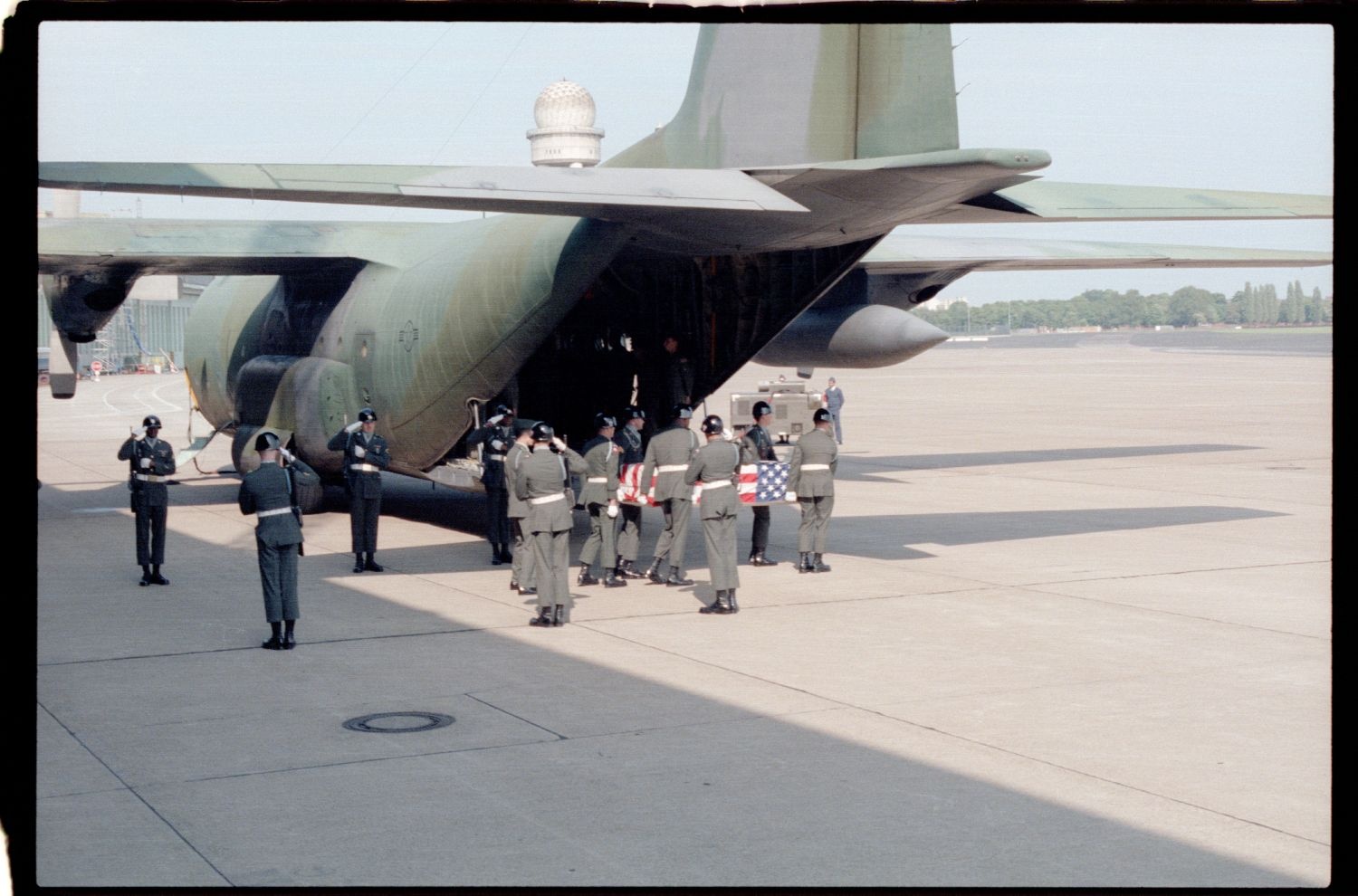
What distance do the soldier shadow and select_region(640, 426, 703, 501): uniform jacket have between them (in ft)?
33.6

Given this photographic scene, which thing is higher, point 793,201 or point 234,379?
point 793,201

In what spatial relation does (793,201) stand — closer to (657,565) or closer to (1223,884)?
(657,565)

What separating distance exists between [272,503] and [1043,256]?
13.8 m

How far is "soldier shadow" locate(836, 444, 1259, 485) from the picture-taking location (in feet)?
81.8

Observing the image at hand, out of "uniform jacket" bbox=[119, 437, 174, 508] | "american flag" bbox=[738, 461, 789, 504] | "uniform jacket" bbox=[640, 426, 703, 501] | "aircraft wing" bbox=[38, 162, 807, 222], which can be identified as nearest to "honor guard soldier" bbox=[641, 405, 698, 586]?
"uniform jacket" bbox=[640, 426, 703, 501]

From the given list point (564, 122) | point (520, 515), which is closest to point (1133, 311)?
point (564, 122)

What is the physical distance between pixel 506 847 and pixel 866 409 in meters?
37.7

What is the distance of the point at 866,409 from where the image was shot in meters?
43.5

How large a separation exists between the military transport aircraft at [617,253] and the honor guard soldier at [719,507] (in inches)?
80.2

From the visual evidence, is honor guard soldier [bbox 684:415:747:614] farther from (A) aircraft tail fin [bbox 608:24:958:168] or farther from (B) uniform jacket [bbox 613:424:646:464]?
(A) aircraft tail fin [bbox 608:24:958:168]

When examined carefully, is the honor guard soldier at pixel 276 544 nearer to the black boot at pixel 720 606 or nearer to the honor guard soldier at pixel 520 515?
the honor guard soldier at pixel 520 515

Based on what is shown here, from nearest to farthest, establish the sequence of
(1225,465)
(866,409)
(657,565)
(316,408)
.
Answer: (657,565) < (316,408) < (1225,465) < (866,409)

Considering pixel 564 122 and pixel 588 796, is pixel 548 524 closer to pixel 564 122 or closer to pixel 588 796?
pixel 588 796

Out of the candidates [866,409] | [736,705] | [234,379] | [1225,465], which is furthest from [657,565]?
[866,409]
